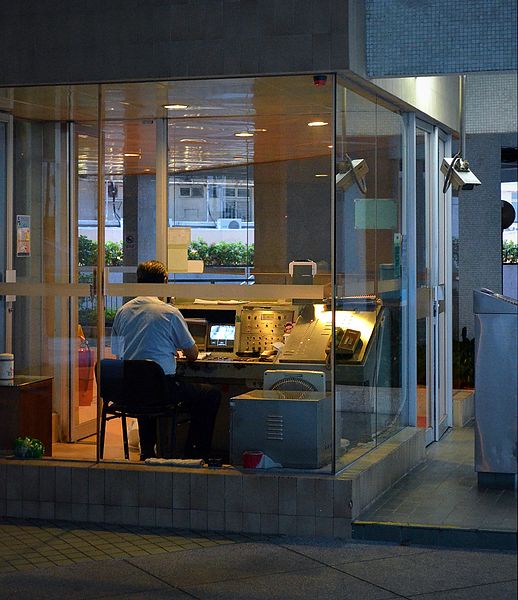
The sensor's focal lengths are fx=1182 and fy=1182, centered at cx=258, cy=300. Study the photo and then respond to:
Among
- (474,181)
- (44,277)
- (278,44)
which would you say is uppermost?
(278,44)

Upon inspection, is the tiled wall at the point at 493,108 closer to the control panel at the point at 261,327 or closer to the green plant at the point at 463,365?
the green plant at the point at 463,365

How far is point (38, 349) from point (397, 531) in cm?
289

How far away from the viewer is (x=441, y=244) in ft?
30.1

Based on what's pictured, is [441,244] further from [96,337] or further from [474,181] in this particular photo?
[96,337]

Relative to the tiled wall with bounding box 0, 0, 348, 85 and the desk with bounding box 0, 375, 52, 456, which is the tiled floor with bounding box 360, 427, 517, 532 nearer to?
the desk with bounding box 0, 375, 52, 456

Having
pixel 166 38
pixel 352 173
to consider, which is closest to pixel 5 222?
pixel 166 38

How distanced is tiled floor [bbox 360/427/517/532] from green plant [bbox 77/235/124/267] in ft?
7.26

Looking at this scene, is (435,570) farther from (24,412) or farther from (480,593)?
(24,412)

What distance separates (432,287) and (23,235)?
301 cm

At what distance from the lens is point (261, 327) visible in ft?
24.7

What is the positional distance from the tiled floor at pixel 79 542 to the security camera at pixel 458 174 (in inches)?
132

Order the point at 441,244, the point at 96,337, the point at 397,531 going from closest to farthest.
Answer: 1. the point at 397,531
2. the point at 96,337
3. the point at 441,244

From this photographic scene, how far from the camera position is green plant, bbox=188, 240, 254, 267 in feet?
25.0

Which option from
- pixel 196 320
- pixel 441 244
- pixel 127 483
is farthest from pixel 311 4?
pixel 441 244
